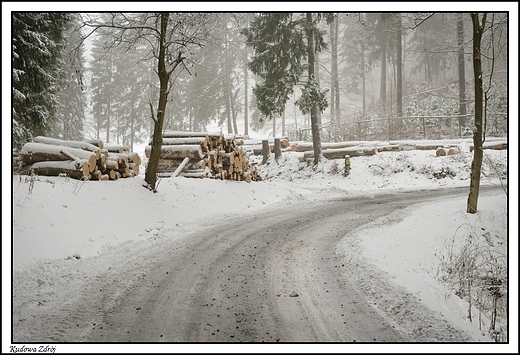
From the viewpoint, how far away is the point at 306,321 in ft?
12.3

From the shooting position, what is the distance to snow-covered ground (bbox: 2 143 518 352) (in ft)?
15.3

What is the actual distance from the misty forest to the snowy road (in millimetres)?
4114

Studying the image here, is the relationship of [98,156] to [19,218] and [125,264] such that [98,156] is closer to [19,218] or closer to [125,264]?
[19,218]

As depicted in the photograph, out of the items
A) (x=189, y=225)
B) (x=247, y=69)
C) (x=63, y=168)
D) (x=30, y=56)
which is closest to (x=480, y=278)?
(x=189, y=225)

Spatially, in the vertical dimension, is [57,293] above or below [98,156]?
below

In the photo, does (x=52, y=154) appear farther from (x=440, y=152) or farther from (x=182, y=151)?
(x=440, y=152)

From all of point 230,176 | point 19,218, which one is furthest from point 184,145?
point 19,218

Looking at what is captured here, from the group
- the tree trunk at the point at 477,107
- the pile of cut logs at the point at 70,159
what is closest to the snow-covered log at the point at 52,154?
the pile of cut logs at the point at 70,159

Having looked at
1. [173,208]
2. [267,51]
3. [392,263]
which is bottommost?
[392,263]

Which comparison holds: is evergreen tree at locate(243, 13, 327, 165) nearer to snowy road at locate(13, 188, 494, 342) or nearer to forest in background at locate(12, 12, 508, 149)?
forest in background at locate(12, 12, 508, 149)

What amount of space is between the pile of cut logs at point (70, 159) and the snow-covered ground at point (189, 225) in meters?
0.43

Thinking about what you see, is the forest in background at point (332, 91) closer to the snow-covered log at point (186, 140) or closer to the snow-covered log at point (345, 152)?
the snow-covered log at point (345, 152)

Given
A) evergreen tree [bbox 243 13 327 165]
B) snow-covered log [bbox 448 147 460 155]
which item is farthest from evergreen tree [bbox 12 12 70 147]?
snow-covered log [bbox 448 147 460 155]

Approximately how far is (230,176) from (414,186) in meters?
8.11
